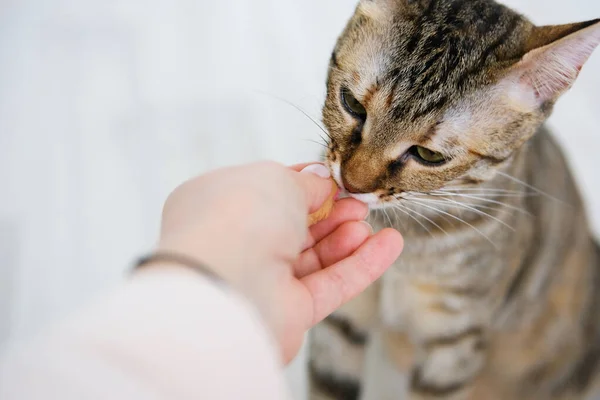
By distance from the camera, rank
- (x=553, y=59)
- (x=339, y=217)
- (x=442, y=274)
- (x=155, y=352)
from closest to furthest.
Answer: (x=155, y=352) → (x=553, y=59) → (x=339, y=217) → (x=442, y=274)

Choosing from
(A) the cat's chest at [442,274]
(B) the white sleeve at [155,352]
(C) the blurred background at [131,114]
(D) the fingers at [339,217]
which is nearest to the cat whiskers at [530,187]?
(A) the cat's chest at [442,274]

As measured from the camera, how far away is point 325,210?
34.1 inches

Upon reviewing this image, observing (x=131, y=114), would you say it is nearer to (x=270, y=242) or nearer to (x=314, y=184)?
(x=314, y=184)

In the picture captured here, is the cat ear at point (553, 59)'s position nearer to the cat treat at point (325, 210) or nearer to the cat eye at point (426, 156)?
the cat eye at point (426, 156)

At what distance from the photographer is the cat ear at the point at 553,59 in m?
0.77

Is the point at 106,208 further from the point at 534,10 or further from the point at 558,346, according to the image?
the point at 534,10

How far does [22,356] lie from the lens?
17.9 inches

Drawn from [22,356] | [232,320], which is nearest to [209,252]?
[232,320]

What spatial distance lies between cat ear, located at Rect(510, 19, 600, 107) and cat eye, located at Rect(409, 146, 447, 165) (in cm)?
16

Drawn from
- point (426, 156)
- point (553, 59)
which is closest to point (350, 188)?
point (426, 156)

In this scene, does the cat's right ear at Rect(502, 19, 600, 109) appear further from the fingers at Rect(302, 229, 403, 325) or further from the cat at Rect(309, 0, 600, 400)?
the fingers at Rect(302, 229, 403, 325)

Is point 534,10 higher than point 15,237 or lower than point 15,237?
A: higher

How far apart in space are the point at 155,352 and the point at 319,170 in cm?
46

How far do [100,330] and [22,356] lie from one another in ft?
0.20
